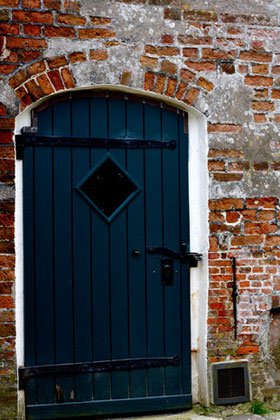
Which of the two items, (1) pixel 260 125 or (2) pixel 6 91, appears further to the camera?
(1) pixel 260 125

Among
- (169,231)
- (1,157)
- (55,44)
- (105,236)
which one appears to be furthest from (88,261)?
(55,44)

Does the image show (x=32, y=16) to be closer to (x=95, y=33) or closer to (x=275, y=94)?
(x=95, y=33)

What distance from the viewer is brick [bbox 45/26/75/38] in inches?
150

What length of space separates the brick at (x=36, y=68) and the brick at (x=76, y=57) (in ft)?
0.68

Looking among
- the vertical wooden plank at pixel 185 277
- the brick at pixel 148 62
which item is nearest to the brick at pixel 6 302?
the vertical wooden plank at pixel 185 277

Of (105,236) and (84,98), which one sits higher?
(84,98)

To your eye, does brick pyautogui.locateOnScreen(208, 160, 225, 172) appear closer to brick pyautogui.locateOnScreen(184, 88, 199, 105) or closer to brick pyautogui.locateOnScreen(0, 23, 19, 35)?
brick pyautogui.locateOnScreen(184, 88, 199, 105)

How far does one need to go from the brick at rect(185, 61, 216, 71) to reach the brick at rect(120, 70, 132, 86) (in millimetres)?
482

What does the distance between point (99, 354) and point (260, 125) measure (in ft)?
7.19

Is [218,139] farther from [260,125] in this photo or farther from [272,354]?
[272,354]

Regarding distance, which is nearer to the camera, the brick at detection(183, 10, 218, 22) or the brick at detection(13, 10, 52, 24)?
the brick at detection(13, 10, 52, 24)

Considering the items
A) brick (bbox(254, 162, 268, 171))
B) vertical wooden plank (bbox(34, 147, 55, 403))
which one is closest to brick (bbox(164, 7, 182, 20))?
brick (bbox(254, 162, 268, 171))

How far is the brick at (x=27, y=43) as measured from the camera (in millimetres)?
3746

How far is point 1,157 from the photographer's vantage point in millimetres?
3707
